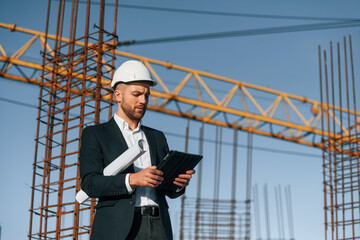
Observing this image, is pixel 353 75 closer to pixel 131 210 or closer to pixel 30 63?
pixel 131 210

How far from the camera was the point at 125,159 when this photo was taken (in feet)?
10.2

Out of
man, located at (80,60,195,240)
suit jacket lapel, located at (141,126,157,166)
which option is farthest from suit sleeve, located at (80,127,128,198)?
suit jacket lapel, located at (141,126,157,166)

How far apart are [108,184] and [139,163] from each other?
1.02 ft

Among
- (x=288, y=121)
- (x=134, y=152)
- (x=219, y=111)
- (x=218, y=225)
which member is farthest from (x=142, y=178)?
(x=288, y=121)

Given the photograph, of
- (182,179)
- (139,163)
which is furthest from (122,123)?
(182,179)

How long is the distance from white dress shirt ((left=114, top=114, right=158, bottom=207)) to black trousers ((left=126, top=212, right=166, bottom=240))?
0.26ft

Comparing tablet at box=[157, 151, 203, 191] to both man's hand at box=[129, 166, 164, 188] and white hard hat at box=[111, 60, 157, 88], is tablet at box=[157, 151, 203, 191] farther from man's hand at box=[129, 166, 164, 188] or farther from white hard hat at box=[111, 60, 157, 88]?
white hard hat at box=[111, 60, 157, 88]

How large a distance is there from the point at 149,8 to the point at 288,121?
15.0m

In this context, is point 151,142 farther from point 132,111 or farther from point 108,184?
point 108,184

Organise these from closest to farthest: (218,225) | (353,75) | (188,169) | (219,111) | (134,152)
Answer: (134,152) < (188,169) < (353,75) < (218,225) < (219,111)

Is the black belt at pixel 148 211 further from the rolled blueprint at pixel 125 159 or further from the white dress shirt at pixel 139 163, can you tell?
the rolled blueprint at pixel 125 159

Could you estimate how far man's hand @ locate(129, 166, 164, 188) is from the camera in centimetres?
303

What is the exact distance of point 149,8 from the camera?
21391 mm

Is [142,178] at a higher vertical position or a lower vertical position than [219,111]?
lower
